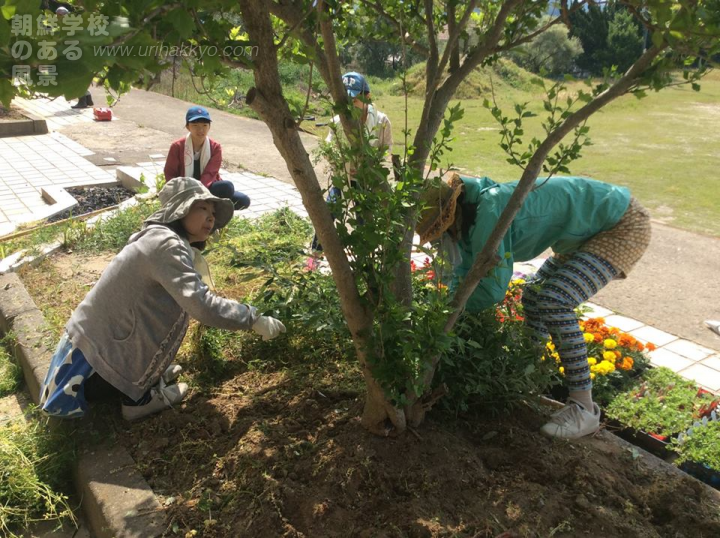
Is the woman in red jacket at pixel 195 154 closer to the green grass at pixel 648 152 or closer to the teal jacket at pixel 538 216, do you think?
the green grass at pixel 648 152

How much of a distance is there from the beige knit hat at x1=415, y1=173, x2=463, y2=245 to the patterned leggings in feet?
1.64

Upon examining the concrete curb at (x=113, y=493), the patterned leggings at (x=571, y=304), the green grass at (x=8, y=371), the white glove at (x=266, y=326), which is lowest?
the green grass at (x=8, y=371)

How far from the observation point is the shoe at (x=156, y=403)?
2971mm

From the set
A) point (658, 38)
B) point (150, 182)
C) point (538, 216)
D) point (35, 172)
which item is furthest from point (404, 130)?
point (35, 172)

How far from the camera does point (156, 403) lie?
3000mm

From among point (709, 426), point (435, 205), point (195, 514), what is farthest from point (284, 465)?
point (709, 426)

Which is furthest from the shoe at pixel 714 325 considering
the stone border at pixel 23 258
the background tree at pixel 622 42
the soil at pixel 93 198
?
the background tree at pixel 622 42

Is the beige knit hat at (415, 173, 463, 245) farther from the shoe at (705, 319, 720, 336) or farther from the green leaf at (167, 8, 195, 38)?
the shoe at (705, 319, 720, 336)

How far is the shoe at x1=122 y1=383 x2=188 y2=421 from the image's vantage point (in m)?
2.97

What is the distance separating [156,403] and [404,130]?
1810mm

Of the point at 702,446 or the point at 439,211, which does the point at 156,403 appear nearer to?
the point at 439,211

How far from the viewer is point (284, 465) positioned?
252cm

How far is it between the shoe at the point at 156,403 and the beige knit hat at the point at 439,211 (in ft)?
4.82

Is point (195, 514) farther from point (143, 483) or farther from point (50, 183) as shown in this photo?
point (50, 183)
